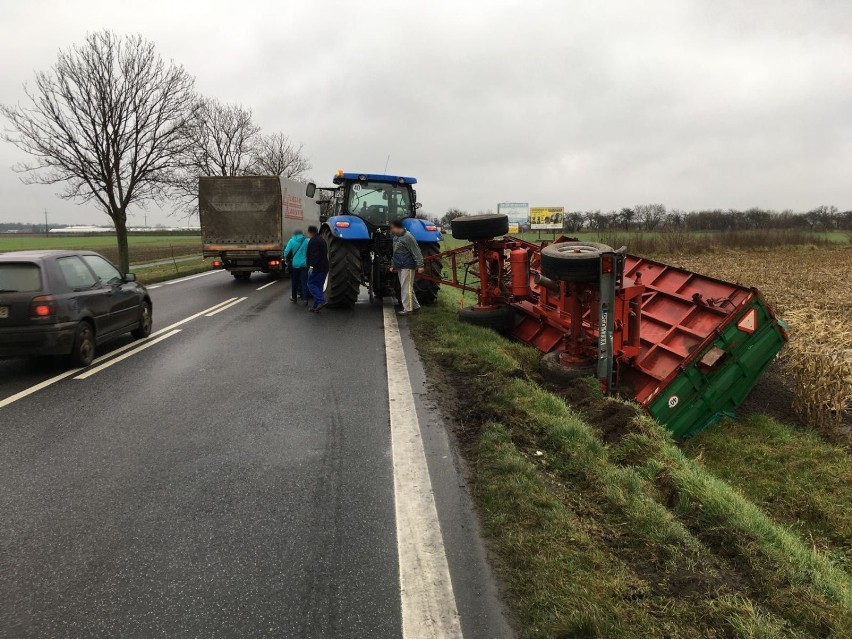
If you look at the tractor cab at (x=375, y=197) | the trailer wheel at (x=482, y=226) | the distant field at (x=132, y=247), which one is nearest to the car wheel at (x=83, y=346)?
the trailer wheel at (x=482, y=226)

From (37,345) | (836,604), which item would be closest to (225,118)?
(37,345)

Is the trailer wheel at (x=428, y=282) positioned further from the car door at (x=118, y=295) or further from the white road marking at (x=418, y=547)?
the white road marking at (x=418, y=547)

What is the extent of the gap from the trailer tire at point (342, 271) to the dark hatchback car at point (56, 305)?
431 centimetres

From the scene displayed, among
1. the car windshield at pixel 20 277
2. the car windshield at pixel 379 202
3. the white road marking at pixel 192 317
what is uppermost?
the car windshield at pixel 379 202

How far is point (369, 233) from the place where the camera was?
40.5 ft

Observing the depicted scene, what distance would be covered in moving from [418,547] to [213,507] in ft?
4.51

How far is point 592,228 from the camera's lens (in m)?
46.4

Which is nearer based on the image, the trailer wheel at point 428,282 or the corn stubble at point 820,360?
the corn stubble at point 820,360

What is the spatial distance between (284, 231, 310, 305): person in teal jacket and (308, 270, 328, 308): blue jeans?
101cm

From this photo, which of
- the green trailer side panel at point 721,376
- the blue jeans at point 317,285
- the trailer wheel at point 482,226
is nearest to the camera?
the green trailer side panel at point 721,376

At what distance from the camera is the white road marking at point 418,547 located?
2.50m

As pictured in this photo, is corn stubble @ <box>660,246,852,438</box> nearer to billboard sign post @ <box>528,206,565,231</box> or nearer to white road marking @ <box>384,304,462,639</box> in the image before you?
white road marking @ <box>384,304,462,639</box>

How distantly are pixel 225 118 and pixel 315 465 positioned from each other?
121ft

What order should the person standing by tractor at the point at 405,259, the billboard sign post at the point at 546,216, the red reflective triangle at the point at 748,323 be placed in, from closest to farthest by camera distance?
the red reflective triangle at the point at 748,323
the person standing by tractor at the point at 405,259
the billboard sign post at the point at 546,216
